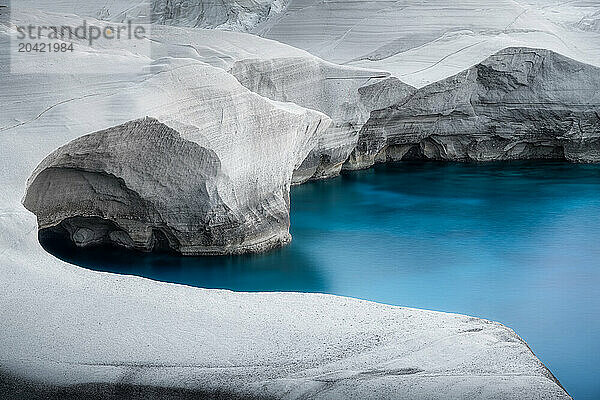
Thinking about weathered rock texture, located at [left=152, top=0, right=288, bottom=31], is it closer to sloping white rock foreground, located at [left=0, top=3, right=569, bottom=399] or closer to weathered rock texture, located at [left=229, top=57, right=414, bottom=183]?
weathered rock texture, located at [left=229, top=57, right=414, bottom=183]

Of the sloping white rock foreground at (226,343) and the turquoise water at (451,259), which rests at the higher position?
the sloping white rock foreground at (226,343)

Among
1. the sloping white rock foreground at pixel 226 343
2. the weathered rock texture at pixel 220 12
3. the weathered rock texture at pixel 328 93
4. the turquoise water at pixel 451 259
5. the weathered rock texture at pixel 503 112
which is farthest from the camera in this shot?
the weathered rock texture at pixel 220 12

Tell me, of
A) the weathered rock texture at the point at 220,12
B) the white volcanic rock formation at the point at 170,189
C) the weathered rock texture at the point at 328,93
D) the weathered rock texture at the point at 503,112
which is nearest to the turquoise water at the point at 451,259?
the white volcanic rock formation at the point at 170,189

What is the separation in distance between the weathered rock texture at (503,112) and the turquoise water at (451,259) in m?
1.01

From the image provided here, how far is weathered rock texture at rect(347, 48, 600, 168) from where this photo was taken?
10125 mm

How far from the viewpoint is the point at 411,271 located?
21.0 feet

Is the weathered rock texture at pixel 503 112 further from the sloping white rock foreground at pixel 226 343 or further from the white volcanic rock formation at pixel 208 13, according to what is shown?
the sloping white rock foreground at pixel 226 343

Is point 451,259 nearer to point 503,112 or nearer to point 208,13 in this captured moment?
point 503,112

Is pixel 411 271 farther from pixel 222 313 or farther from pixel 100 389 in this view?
pixel 100 389

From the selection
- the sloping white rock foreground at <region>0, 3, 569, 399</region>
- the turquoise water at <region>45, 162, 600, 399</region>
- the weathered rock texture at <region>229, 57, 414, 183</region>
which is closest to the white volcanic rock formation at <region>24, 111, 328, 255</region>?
the turquoise water at <region>45, 162, 600, 399</region>

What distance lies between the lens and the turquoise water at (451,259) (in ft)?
18.1

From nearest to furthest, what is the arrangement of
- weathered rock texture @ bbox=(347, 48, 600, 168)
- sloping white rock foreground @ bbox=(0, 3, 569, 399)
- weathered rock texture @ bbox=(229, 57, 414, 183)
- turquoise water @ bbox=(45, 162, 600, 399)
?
sloping white rock foreground @ bbox=(0, 3, 569, 399)
turquoise water @ bbox=(45, 162, 600, 399)
weathered rock texture @ bbox=(229, 57, 414, 183)
weathered rock texture @ bbox=(347, 48, 600, 168)

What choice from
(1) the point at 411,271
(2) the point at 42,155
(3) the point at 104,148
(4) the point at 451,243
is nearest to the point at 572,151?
(4) the point at 451,243

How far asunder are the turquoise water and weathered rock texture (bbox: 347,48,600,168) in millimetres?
1007
